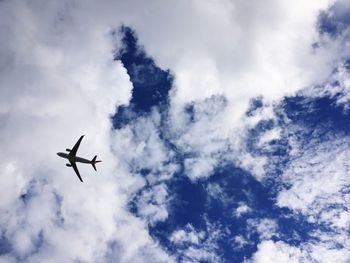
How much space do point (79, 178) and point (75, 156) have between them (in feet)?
34.0

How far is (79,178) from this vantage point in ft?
449

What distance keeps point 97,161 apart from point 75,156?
1005cm

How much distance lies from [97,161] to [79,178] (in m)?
9.15

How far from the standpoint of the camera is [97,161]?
138 m

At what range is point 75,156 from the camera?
13112 centimetres
